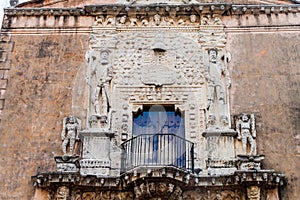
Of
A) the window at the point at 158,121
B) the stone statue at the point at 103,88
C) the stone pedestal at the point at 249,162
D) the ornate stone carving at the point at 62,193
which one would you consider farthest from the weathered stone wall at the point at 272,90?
the ornate stone carving at the point at 62,193

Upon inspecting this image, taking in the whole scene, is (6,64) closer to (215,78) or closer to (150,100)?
(150,100)

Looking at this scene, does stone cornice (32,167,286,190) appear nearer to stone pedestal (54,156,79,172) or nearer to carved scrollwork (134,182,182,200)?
carved scrollwork (134,182,182,200)

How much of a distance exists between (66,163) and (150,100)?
231cm

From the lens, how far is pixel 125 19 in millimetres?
12008

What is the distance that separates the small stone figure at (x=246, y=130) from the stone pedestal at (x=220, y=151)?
0.60 ft

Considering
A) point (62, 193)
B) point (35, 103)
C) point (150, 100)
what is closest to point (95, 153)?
point (62, 193)

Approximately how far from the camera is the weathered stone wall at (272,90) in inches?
404

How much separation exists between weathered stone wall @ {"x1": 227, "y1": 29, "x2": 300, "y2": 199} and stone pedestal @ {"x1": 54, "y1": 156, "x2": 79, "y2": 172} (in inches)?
140

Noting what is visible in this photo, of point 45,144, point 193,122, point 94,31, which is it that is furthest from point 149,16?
point 45,144

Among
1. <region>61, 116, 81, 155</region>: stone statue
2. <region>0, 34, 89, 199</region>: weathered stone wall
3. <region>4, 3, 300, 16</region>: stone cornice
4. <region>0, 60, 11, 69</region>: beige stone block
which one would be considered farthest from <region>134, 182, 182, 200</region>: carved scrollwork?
<region>4, 3, 300, 16</region>: stone cornice

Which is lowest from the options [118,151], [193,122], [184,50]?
[118,151]

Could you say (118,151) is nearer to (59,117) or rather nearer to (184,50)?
(59,117)

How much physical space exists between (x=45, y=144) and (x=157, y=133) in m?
2.39

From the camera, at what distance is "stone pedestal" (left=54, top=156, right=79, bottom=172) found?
9906mm
